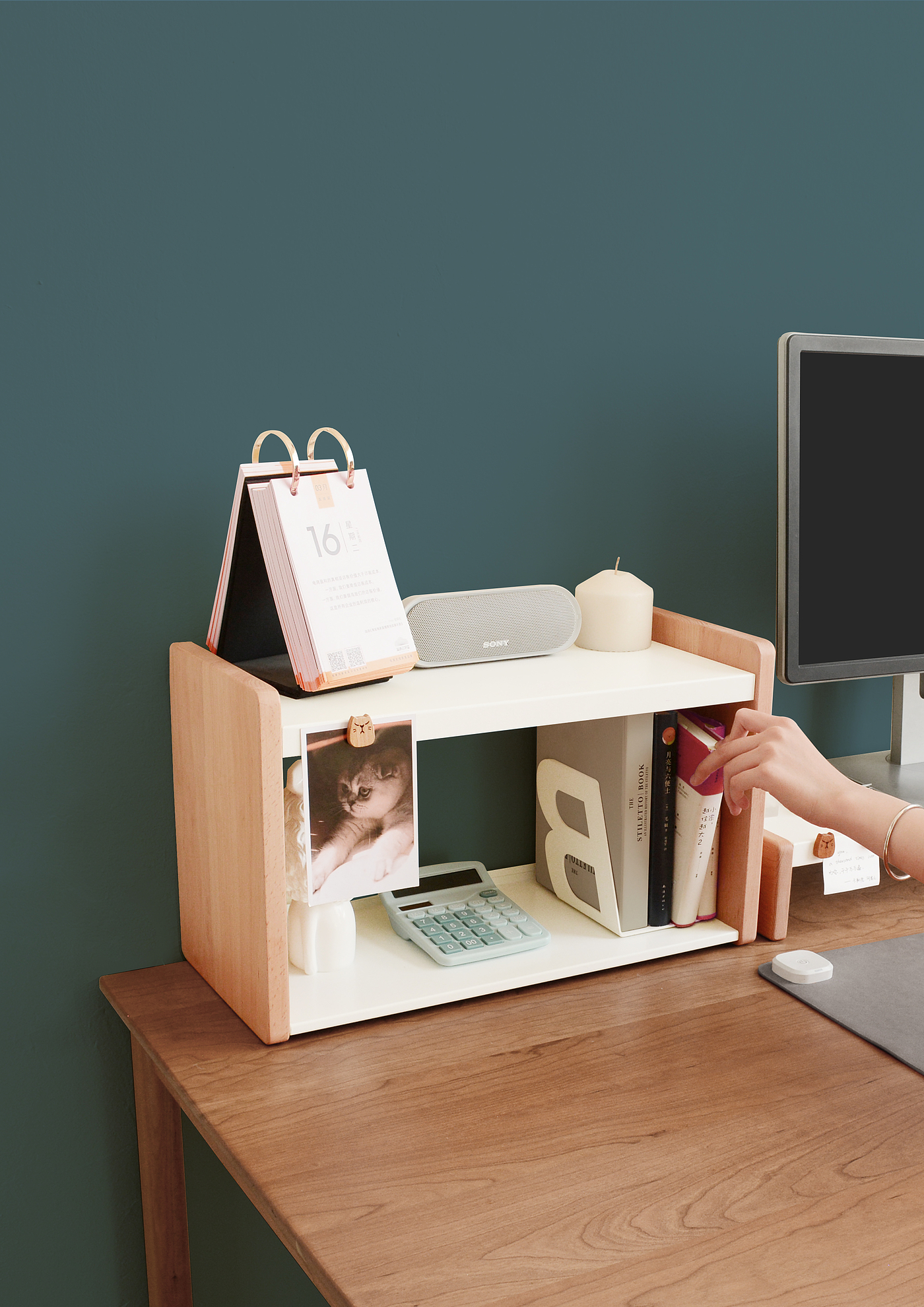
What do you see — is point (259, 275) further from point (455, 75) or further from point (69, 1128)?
point (69, 1128)

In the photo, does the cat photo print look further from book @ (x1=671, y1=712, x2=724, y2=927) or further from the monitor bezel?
the monitor bezel

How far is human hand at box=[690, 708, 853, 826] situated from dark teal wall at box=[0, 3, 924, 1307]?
316 millimetres

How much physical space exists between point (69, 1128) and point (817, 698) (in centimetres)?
104

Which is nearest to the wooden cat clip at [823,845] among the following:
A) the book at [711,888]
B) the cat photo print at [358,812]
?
the book at [711,888]

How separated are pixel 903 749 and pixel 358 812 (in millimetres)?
788

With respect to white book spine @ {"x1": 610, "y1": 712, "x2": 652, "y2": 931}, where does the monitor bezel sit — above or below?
above

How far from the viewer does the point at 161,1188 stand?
1133mm

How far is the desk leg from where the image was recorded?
1088mm

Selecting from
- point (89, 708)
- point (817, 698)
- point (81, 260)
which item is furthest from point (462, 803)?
point (81, 260)

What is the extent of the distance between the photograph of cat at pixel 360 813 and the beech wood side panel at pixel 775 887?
385mm

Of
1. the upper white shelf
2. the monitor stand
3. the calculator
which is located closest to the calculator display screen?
the calculator

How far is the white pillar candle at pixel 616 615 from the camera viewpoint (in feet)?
3.84

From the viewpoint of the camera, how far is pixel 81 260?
3.31 ft

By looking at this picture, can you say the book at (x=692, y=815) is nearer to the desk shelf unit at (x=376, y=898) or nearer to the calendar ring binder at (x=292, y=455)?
the desk shelf unit at (x=376, y=898)
